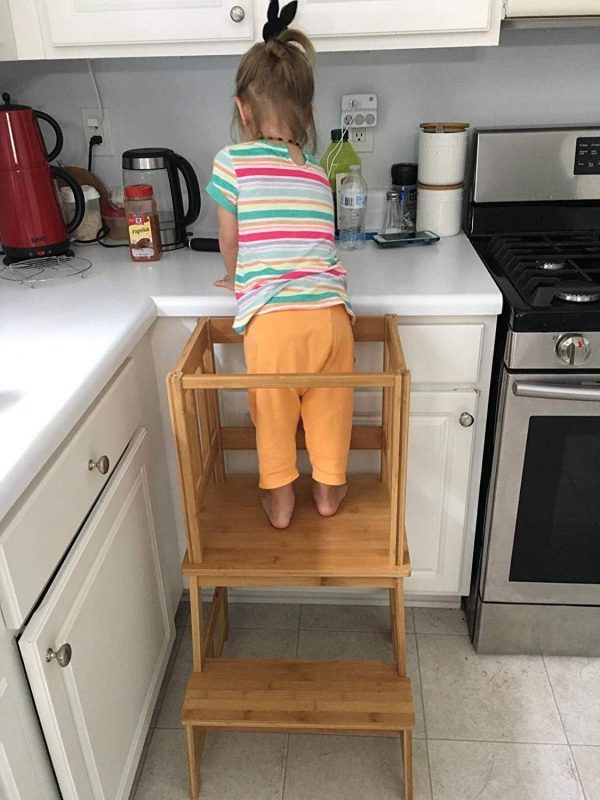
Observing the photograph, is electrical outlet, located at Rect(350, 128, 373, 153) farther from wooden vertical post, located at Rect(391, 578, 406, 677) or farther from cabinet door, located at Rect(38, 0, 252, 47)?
wooden vertical post, located at Rect(391, 578, 406, 677)

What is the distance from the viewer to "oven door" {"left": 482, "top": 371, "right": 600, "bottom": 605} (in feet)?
4.57

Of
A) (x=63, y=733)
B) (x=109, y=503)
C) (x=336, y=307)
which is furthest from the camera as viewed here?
(x=336, y=307)

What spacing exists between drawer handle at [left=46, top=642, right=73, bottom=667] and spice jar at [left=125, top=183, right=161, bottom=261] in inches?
38.5

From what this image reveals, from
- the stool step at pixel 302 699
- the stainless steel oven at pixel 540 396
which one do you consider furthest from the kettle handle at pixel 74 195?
the stool step at pixel 302 699

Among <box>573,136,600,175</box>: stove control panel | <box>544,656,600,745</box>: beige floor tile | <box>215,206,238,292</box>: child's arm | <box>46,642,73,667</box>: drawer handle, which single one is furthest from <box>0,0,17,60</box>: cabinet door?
<box>544,656,600,745</box>: beige floor tile

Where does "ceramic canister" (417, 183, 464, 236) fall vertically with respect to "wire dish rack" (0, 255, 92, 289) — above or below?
above

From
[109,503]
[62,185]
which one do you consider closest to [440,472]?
[109,503]

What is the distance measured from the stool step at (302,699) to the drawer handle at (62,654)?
454mm

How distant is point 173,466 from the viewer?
1653 mm

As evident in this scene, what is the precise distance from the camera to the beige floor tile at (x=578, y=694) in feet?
5.01

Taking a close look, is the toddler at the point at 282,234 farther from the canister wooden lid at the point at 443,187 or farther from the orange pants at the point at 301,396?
the canister wooden lid at the point at 443,187

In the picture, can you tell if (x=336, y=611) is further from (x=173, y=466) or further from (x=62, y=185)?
(x=62, y=185)

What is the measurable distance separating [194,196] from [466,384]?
0.81m

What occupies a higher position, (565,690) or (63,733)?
(63,733)
